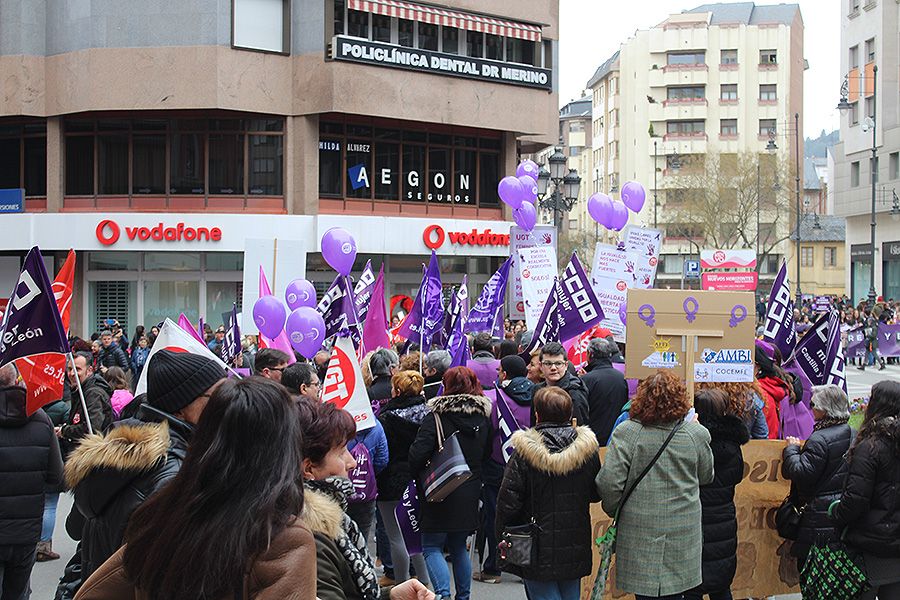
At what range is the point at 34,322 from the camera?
7.55 m

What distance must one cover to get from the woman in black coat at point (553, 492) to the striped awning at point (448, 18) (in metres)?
27.3

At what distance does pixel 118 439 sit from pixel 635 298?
432 centimetres

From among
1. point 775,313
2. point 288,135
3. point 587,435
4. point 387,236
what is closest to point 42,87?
point 288,135

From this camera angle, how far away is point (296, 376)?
7.46m

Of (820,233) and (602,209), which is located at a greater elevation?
(820,233)

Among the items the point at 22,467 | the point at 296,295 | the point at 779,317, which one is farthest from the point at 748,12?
the point at 22,467

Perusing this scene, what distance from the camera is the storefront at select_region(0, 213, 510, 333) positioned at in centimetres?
3142

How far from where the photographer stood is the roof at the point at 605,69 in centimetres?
9550

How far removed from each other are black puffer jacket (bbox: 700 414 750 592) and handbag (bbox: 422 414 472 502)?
161cm

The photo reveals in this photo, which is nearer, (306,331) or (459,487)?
(459,487)

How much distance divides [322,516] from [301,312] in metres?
10.2

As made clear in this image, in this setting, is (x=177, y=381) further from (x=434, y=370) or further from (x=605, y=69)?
(x=605, y=69)

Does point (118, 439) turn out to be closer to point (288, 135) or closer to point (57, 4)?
point (288, 135)

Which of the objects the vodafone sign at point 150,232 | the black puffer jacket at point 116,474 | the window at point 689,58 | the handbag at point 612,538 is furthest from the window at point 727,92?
the black puffer jacket at point 116,474
